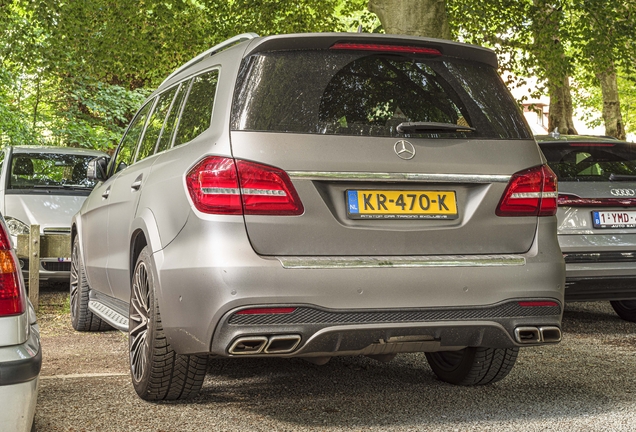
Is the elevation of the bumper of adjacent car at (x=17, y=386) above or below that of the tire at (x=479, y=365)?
above

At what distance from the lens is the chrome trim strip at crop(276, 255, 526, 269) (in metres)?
4.19

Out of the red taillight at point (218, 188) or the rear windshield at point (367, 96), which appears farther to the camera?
the rear windshield at point (367, 96)

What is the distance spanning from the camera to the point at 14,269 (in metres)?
3.26

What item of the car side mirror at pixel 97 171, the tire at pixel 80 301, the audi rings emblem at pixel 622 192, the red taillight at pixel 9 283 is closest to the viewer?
the red taillight at pixel 9 283

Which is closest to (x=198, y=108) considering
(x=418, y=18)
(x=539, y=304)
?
(x=539, y=304)

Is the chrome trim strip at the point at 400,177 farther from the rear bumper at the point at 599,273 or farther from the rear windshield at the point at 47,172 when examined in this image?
the rear windshield at the point at 47,172

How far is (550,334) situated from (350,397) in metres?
1.28

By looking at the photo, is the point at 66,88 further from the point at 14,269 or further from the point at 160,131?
the point at 14,269

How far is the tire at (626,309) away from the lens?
29.9 feet

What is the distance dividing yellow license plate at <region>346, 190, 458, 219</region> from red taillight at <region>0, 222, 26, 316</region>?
1623 mm

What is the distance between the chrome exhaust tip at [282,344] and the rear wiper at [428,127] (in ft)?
3.79

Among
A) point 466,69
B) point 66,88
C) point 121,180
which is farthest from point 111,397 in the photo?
point 66,88

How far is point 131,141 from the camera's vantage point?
6.94 m

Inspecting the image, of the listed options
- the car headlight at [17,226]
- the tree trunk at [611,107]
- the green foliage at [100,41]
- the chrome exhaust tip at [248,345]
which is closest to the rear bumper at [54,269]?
the car headlight at [17,226]
